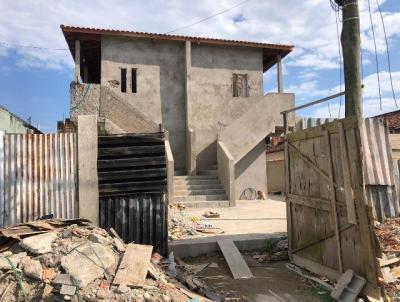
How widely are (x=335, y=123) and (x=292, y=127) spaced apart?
11.3 m

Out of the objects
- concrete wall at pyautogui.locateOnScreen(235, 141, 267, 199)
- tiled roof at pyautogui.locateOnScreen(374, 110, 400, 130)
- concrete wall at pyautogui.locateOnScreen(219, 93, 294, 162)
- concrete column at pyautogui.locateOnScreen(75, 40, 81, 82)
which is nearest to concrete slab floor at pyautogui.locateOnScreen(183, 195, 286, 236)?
concrete wall at pyautogui.locateOnScreen(235, 141, 267, 199)

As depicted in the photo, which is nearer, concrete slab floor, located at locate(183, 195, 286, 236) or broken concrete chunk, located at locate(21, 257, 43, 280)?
broken concrete chunk, located at locate(21, 257, 43, 280)

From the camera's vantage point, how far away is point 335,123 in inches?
218

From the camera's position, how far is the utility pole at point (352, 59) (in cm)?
698

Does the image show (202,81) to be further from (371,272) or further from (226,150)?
(371,272)

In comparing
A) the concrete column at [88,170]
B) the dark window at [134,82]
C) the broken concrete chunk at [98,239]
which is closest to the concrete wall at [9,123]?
the dark window at [134,82]

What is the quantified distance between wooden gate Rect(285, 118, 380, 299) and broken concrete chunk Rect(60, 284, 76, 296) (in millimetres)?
3769

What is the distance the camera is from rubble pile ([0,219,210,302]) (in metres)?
4.47

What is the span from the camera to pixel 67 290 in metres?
4.36

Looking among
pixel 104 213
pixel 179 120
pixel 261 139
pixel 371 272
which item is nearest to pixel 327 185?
pixel 371 272

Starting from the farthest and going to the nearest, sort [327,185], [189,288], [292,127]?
[292,127] < [327,185] < [189,288]

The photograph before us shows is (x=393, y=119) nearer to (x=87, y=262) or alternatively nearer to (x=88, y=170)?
(x=88, y=170)

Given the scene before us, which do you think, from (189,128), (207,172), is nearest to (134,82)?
(189,128)

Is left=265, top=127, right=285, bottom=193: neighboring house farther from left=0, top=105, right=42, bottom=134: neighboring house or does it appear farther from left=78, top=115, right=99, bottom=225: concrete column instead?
left=78, top=115, right=99, bottom=225: concrete column
